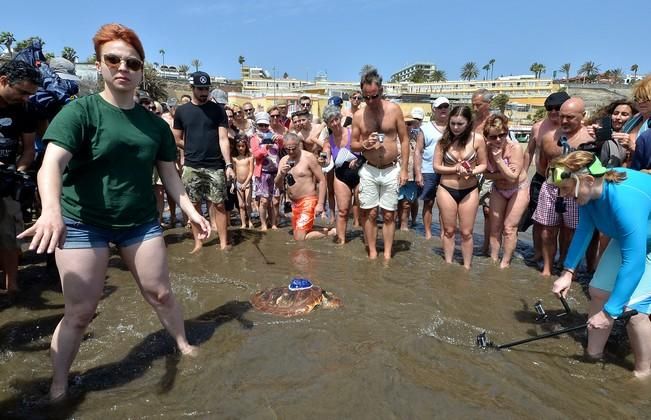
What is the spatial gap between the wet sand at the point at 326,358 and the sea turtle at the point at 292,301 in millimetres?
95

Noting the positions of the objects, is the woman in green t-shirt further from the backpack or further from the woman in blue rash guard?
the woman in blue rash guard

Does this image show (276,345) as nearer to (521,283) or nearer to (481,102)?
(521,283)

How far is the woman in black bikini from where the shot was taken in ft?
15.2

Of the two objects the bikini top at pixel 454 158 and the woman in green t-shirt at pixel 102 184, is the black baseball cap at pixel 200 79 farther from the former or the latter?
the bikini top at pixel 454 158

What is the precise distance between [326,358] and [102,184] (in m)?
1.84

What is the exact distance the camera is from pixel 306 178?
6.04m

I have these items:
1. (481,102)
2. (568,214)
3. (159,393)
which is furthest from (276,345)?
(481,102)

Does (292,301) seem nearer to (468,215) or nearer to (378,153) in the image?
(378,153)

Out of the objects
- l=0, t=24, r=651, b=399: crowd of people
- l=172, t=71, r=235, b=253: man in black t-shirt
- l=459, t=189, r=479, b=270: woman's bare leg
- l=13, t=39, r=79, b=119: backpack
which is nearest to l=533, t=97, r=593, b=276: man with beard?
l=0, t=24, r=651, b=399: crowd of people

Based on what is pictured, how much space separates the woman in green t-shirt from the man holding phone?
9.37ft

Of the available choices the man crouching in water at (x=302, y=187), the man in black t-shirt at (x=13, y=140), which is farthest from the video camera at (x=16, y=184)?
→ the man crouching in water at (x=302, y=187)

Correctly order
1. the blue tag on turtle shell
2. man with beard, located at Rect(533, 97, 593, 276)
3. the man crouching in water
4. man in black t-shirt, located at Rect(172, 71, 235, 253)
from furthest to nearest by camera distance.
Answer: the man crouching in water, man in black t-shirt, located at Rect(172, 71, 235, 253), man with beard, located at Rect(533, 97, 593, 276), the blue tag on turtle shell

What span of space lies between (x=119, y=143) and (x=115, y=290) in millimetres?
2359

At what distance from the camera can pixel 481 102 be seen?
18.3ft
